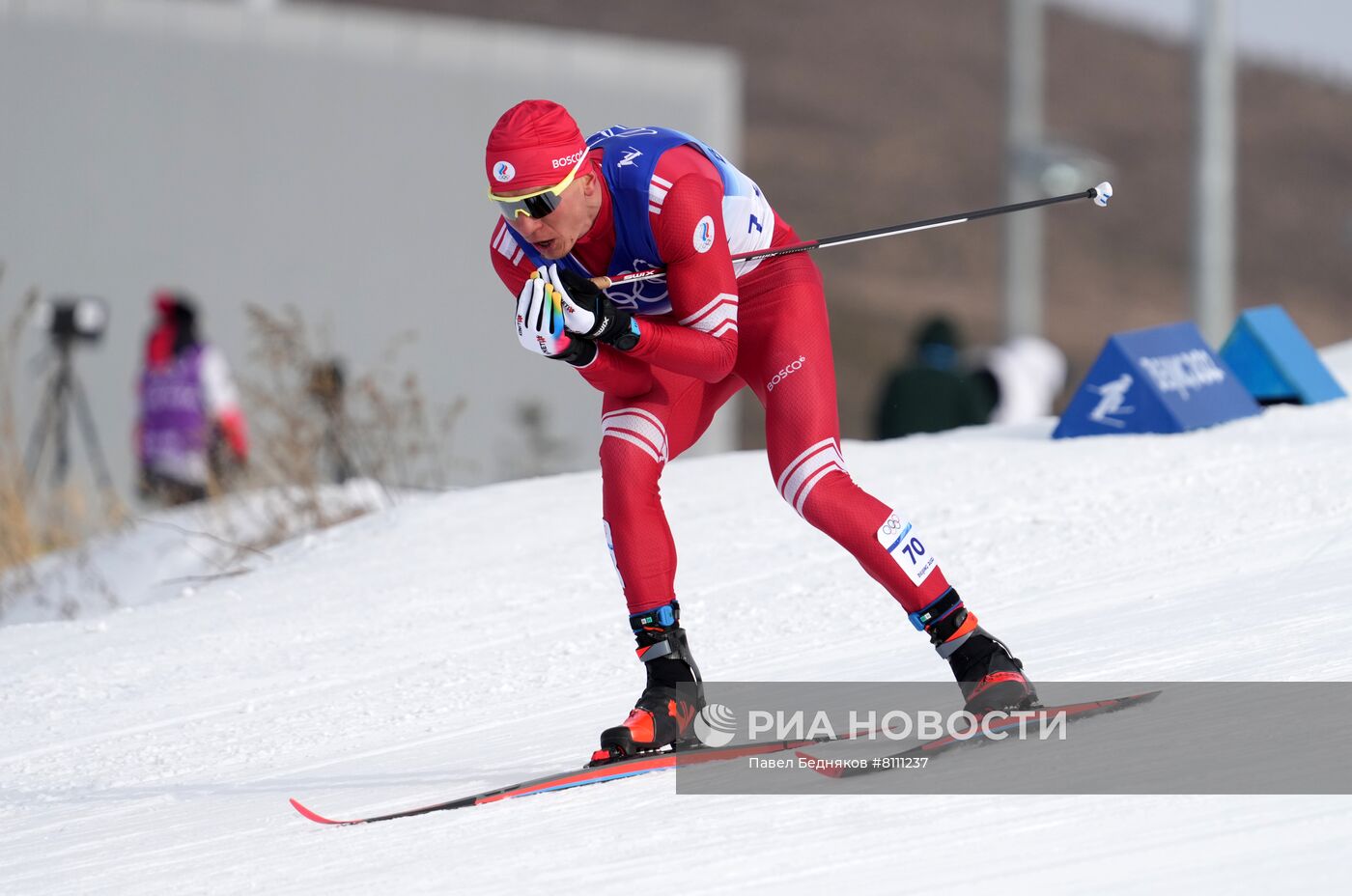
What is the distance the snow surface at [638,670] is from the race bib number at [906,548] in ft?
1.97

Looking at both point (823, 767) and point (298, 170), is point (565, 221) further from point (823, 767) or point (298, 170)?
point (298, 170)

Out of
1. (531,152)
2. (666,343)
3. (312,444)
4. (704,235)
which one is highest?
(312,444)

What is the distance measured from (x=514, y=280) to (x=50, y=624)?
3810mm

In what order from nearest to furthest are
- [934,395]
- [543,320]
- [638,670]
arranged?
[543,320] < [638,670] < [934,395]

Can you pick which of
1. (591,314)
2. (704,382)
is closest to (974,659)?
(704,382)

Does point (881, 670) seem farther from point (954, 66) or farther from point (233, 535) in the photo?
point (954, 66)

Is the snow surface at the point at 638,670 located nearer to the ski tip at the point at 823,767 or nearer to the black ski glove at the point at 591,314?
the ski tip at the point at 823,767

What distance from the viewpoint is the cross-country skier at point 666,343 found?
4.08 metres

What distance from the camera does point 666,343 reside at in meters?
4.06

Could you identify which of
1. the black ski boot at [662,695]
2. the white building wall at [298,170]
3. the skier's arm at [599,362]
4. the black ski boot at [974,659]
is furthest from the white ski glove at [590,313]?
the white building wall at [298,170]

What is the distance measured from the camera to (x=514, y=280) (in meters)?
4.51

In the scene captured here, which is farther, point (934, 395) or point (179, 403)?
point (179, 403)

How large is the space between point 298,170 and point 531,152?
1196cm

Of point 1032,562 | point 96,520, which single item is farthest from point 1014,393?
point 96,520
